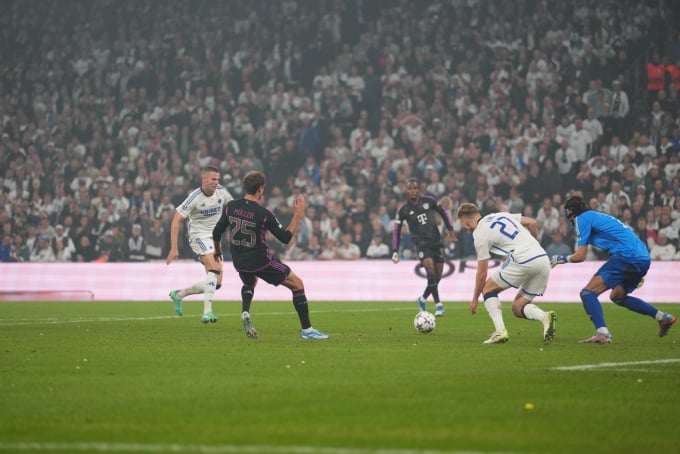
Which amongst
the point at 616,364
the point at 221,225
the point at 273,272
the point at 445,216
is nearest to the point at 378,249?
the point at 445,216

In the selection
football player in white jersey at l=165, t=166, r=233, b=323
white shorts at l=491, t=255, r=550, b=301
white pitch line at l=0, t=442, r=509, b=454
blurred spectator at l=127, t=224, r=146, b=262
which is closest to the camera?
white pitch line at l=0, t=442, r=509, b=454

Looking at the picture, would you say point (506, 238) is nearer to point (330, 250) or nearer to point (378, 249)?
point (378, 249)

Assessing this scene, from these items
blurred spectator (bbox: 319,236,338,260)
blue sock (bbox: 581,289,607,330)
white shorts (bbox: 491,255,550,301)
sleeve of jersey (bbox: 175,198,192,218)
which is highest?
sleeve of jersey (bbox: 175,198,192,218)

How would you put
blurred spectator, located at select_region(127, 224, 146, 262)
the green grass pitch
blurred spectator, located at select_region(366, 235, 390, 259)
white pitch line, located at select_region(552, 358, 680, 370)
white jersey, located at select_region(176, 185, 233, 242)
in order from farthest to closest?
blurred spectator, located at select_region(127, 224, 146, 262) → blurred spectator, located at select_region(366, 235, 390, 259) → white jersey, located at select_region(176, 185, 233, 242) → white pitch line, located at select_region(552, 358, 680, 370) → the green grass pitch

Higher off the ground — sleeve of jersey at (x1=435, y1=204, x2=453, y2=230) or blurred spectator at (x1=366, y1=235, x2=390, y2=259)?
sleeve of jersey at (x1=435, y1=204, x2=453, y2=230)

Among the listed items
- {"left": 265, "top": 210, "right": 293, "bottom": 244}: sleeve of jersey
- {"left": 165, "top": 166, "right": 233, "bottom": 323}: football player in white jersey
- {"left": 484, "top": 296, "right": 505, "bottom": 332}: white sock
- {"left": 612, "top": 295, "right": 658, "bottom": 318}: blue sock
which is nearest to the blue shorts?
{"left": 612, "top": 295, "right": 658, "bottom": 318}: blue sock

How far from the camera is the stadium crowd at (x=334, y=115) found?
26.9 m

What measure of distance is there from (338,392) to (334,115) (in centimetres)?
2355

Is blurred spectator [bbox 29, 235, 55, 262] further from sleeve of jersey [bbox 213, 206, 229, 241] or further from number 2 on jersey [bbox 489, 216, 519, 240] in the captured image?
number 2 on jersey [bbox 489, 216, 519, 240]

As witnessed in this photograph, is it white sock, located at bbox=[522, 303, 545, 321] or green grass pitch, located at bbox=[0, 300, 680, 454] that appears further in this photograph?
white sock, located at bbox=[522, 303, 545, 321]

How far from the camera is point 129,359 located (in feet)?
36.8

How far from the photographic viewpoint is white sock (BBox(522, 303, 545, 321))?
1302cm

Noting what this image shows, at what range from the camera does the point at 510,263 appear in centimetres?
1318

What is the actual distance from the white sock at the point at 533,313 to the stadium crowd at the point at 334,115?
1190cm
